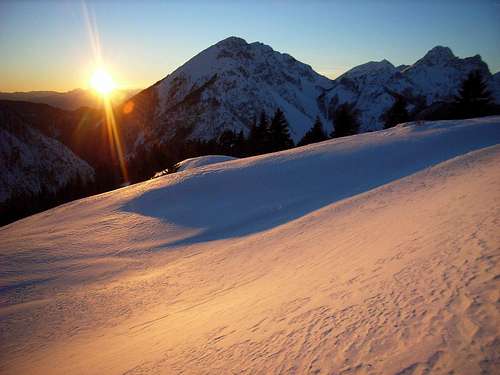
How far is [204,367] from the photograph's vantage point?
5.35m

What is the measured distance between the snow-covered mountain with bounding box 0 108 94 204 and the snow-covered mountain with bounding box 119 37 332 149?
41.6 m

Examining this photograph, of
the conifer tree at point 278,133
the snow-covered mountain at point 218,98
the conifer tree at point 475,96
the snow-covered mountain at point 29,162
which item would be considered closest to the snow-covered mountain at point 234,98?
the snow-covered mountain at point 218,98

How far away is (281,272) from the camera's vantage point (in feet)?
30.8

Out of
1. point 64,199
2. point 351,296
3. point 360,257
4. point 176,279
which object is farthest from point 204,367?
point 64,199

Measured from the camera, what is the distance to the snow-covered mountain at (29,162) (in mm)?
109875

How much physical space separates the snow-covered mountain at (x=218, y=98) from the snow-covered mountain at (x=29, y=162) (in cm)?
4164

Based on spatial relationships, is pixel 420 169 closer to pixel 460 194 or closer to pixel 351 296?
pixel 460 194

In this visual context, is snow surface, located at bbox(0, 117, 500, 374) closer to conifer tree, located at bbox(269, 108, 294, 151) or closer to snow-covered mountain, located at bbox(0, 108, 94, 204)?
conifer tree, located at bbox(269, 108, 294, 151)

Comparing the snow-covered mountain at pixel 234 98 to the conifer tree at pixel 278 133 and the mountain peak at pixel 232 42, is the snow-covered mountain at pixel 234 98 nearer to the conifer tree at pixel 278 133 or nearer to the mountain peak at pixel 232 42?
the mountain peak at pixel 232 42

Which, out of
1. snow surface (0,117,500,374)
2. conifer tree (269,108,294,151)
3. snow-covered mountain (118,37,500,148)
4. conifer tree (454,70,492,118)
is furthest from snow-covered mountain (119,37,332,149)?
snow surface (0,117,500,374)

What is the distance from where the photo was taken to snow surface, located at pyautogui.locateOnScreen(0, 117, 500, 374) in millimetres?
4746

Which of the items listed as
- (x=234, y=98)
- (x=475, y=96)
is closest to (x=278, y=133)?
(x=475, y=96)

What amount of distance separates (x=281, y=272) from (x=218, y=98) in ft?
505

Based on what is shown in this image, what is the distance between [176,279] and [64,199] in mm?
78703
